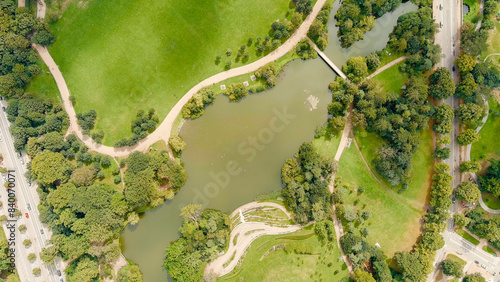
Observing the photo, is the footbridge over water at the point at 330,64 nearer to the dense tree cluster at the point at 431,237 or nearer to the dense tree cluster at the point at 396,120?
the dense tree cluster at the point at 396,120

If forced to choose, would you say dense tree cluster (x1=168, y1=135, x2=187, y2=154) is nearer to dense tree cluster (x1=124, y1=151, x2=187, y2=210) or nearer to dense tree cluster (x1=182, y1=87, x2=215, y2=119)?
dense tree cluster (x1=124, y1=151, x2=187, y2=210)

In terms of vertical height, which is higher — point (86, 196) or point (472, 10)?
point (472, 10)

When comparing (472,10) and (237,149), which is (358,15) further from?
(237,149)

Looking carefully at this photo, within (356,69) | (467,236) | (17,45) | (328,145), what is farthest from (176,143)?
(467,236)

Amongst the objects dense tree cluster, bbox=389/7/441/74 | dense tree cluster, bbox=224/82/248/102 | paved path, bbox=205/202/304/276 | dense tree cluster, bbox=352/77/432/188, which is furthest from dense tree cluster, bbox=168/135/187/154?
dense tree cluster, bbox=389/7/441/74

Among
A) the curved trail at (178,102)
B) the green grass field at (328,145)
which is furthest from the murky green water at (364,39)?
the green grass field at (328,145)

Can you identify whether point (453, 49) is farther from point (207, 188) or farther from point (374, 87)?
point (207, 188)
